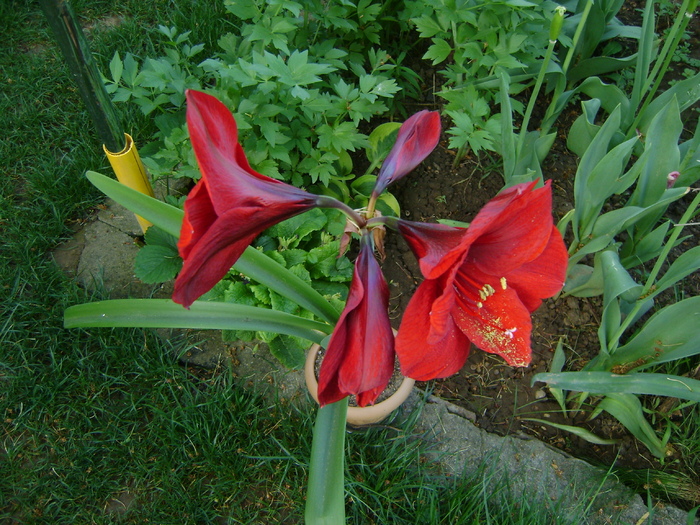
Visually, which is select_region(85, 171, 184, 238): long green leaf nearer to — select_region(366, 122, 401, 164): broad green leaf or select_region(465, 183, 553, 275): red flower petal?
select_region(465, 183, 553, 275): red flower petal

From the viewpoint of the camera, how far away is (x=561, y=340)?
2090mm

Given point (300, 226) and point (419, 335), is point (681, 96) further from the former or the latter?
point (419, 335)

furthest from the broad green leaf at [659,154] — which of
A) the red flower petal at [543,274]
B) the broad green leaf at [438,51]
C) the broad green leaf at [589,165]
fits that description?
the red flower petal at [543,274]

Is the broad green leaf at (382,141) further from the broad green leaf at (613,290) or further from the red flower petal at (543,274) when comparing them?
the red flower petal at (543,274)

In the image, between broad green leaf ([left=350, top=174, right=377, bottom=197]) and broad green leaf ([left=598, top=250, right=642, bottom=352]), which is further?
broad green leaf ([left=350, top=174, right=377, bottom=197])

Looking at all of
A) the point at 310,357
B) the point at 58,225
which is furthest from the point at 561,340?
the point at 58,225

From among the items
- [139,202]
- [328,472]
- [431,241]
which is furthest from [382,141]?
[328,472]

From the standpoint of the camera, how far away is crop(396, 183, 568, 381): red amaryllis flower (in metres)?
0.94

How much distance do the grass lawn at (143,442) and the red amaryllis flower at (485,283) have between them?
0.88 m

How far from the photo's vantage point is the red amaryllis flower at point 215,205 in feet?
2.85

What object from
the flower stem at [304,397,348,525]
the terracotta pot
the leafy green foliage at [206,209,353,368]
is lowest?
the terracotta pot

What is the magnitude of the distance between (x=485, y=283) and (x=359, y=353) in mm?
267

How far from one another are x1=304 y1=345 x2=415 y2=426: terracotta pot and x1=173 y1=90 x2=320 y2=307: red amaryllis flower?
0.88m

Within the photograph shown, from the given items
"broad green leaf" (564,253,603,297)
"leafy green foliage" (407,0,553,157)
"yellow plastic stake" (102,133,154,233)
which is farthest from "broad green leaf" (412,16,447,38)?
"yellow plastic stake" (102,133,154,233)
